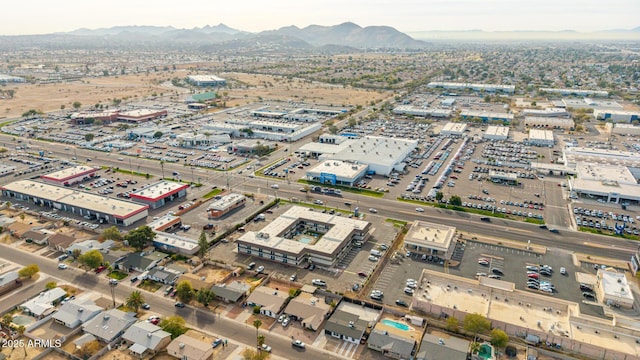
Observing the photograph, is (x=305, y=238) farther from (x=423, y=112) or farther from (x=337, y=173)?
(x=423, y=112)

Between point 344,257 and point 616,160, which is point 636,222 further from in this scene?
point 344,257

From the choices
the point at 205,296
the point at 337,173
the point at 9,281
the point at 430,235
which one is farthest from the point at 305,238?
the point at 9,281

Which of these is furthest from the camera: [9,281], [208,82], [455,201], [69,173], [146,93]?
[208,82]

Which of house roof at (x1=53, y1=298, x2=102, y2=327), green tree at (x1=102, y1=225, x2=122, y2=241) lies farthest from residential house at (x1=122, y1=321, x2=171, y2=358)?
green tree at (x1=102, y1=225, x2=122, y2=241)

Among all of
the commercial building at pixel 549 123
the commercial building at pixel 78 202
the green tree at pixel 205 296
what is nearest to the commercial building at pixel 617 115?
the commercial building at pixel 549 123

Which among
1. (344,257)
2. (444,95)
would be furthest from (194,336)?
(444,95)

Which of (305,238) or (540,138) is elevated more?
(540,138)

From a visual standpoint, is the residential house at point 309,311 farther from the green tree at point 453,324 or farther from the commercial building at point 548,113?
the commercial building at point 548,113
